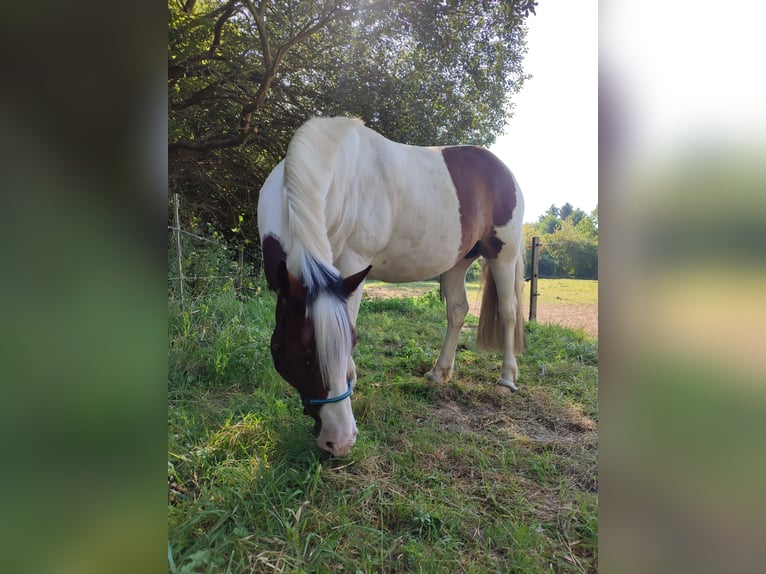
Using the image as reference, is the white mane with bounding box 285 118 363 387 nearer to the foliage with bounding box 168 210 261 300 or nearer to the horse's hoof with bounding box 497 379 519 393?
the horse's hoof with bounding box 497 379 519 393

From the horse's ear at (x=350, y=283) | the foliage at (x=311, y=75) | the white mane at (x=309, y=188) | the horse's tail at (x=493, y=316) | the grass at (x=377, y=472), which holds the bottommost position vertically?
the grass at (x=377, y=472)

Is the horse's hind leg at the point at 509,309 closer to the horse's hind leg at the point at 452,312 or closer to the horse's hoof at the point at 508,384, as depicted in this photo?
the horse's hoof at the point at 508,384

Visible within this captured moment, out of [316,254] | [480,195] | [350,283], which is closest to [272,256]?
[316,254]

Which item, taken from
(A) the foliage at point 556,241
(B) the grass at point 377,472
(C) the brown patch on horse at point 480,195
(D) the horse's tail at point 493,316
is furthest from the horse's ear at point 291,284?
(A) the foliage at point 556,241

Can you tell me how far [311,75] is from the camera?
330cm

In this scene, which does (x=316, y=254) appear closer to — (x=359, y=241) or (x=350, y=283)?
(x=350, y=283)

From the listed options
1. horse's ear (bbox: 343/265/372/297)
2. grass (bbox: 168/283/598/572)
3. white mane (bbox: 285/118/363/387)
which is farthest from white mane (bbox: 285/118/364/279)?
grass (bbox: 168/283/598/572)

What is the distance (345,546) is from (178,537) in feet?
1.69

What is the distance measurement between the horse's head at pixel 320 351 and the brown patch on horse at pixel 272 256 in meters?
0.15

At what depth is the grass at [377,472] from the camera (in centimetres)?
113

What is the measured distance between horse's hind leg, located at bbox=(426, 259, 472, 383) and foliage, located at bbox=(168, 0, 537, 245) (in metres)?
1.62
